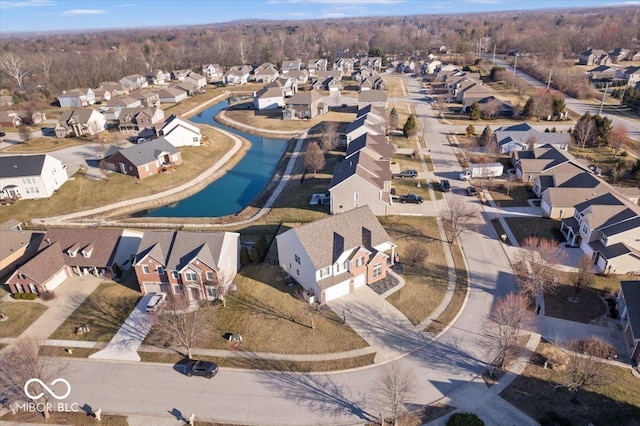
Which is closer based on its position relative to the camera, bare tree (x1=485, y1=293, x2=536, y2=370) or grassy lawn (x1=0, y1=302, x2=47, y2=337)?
bare tree (x1=485, y1=293, x2=536, y2=370)

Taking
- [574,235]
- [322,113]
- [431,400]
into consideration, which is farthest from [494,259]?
[322,113]

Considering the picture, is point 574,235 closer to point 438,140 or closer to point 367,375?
point 367,375

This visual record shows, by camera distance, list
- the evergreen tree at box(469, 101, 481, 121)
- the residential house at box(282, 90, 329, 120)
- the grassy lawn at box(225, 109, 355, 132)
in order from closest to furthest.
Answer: the evergreen tree at box(469, 101, 481, 121) → the grassy lawn at box(225, 109, 355, 132) → the residential house at box(282, 90, 329, 120)

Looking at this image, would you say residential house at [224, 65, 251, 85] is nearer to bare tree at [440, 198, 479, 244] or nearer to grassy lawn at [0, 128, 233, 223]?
grassy lawn at [0, 128, 233, 223]

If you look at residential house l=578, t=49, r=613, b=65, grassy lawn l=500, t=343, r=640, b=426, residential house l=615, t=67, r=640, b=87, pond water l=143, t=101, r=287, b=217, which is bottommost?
pond water l=143, t=101, r=287, b=217

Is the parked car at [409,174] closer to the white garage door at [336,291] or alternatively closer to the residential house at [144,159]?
the white garage door at [336,291]

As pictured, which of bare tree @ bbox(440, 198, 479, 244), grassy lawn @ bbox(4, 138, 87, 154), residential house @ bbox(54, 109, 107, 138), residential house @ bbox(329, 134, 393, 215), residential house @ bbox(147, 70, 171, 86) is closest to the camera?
bare tree @ bbox(440, 198, 479, 244)

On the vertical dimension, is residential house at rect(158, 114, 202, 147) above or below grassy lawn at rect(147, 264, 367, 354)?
above

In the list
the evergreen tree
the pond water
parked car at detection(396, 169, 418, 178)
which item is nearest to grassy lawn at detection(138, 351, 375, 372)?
the pond water
